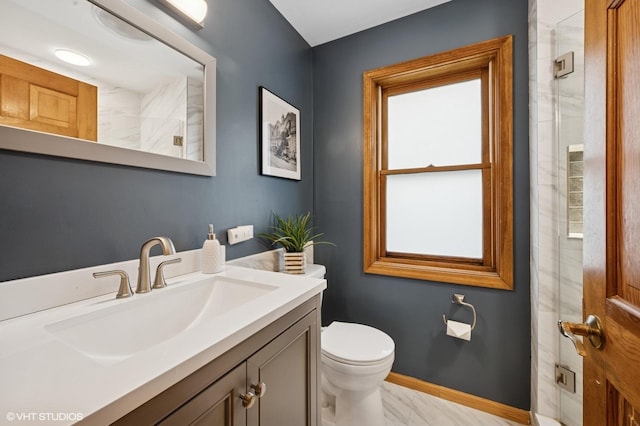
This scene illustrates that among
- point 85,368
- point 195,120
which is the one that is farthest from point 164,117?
point 85,368

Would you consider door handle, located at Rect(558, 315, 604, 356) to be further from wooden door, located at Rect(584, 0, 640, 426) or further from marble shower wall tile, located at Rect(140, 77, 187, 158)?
marble shower wall tile, located at Rect(140, 77, 187, 158)

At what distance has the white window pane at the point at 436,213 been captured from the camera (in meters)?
1.63

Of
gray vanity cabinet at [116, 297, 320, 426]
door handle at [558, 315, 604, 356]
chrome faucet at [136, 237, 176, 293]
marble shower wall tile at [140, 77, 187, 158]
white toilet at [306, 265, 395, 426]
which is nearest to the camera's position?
gray vanity cabinet at [116, 297, 320, 426]

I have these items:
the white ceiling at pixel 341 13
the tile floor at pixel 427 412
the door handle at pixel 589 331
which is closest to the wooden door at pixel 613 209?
the door handle at pixel 589 331

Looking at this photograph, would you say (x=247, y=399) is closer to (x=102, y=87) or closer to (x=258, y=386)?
(x=258, y=386)

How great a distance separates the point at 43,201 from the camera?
0.70 meters

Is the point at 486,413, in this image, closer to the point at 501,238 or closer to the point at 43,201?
the point at 501,238

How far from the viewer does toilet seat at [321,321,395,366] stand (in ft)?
4.00

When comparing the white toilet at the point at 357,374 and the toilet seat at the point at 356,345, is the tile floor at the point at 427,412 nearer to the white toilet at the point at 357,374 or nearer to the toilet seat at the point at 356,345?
the white toilet at the point at 357,374

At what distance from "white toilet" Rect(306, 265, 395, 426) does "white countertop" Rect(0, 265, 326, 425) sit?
0.72 metres

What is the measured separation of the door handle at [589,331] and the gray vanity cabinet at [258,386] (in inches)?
26.9

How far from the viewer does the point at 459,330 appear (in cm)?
146

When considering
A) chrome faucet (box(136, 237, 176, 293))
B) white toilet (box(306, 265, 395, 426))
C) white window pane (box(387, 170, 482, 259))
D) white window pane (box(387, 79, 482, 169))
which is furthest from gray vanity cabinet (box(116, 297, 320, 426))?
white window pane (box(387, 79, 482, 169))

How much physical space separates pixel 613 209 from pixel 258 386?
0.90 meters
